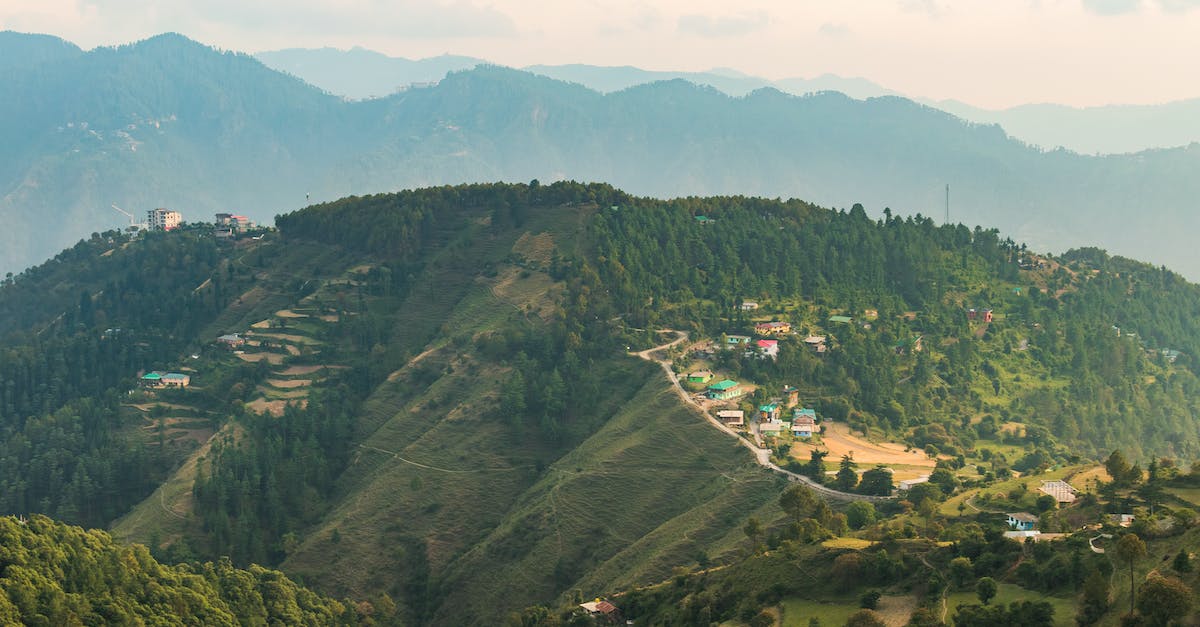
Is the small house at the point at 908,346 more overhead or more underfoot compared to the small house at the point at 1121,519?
more overhead

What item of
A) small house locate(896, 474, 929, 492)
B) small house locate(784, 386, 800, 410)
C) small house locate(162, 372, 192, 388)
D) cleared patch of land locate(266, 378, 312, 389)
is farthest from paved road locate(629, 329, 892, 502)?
small house locate(162, 372, 192, 388)

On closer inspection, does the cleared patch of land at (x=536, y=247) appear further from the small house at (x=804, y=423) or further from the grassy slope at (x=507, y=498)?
the small house at (x=804, y=423)

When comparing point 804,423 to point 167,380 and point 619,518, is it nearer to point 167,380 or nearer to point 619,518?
point 619,518

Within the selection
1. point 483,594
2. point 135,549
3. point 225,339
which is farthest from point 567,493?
point 225,339

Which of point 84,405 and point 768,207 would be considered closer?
point 84,405

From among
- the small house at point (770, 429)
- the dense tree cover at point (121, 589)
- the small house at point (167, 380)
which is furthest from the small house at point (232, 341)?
the small house at point (770, 429)

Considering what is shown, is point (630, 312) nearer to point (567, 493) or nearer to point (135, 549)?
point (567, 493)
